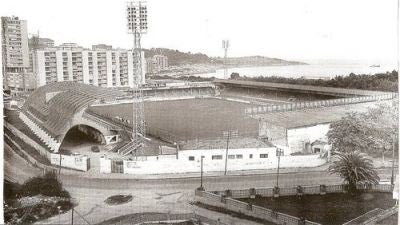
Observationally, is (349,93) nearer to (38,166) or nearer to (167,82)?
(167,82)

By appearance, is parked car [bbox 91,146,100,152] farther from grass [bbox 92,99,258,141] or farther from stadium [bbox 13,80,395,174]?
grass [bbox 92,99,258,141]

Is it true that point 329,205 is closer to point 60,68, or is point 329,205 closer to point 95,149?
point 95,149

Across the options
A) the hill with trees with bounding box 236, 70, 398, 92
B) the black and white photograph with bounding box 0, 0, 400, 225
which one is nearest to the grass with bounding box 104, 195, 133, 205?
the black and white photograph with bounding box 0, 0, 400, 225

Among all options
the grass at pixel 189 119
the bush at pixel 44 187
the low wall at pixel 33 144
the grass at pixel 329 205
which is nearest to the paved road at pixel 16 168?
the bush at pixel 44 187

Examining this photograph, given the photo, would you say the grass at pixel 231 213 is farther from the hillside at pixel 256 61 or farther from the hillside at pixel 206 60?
the hillside at pixel 256 61

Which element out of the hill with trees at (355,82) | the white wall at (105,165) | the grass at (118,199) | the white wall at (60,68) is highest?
the white wall at (60,68)

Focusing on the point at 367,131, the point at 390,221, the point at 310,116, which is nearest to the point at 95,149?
the point at 310,116

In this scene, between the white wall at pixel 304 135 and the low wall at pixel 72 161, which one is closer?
the low wall at pixel 72 161
